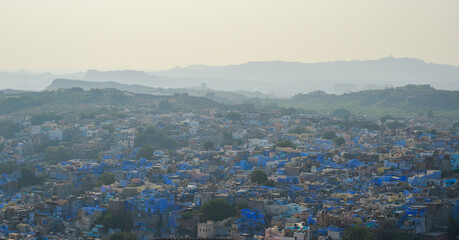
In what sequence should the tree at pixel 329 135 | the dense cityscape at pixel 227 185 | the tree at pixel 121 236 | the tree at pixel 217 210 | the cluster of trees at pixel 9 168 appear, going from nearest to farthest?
the tree at pixel 121 236 → the dense cityscape at pixel 227 185 → the tree at pixel 217 210 → the cluster of trees at pixel 9 168 → the tree at pixel 329 135

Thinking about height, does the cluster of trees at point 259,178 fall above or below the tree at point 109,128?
above

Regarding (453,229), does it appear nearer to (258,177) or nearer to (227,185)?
(258,177)

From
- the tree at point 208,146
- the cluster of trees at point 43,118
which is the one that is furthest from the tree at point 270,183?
the cluster of trees at point 43,118

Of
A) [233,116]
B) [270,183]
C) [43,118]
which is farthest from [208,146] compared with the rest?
[43,118]

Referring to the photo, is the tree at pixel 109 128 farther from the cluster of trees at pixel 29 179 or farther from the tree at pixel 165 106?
the tree at pixel 165 106

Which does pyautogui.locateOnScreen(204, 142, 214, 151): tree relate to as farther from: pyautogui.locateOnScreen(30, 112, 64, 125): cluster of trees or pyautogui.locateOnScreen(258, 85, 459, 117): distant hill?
pyautogui.locateOnScreen(258, 85, 459, 117): distant hill

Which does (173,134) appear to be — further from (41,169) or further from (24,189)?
(24,189)
